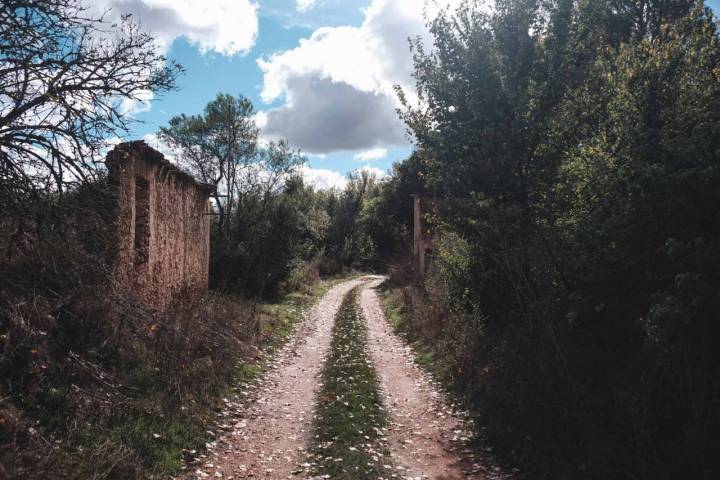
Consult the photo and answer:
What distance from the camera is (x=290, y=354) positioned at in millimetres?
11617

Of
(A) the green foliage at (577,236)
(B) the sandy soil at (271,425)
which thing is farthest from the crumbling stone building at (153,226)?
(A) the green foliage at (577,236)

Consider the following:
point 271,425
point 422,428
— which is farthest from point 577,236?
point 271,425

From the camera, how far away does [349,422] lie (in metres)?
7.09

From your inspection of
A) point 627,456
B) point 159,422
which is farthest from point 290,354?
point 627,456

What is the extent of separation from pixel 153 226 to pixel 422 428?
7154mm

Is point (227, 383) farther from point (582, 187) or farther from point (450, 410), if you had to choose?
point (582, 187)

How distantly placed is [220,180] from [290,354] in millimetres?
17892

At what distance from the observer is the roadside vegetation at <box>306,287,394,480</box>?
5.65m

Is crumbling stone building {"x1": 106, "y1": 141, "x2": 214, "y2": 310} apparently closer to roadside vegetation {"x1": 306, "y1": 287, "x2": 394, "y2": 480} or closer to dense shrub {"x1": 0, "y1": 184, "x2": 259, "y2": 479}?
dense shrub {"x1": 0, "y1": 184, "x2": 259, "y2": 479}

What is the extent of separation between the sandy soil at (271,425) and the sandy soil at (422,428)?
135 centimetres

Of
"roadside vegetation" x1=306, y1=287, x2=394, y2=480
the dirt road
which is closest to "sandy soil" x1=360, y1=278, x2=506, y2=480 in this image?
the dirt road

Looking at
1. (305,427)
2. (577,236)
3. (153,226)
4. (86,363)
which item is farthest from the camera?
(153,226)

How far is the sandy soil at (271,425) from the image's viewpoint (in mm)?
5641

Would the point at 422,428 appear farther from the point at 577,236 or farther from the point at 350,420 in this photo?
the point at 577,236
